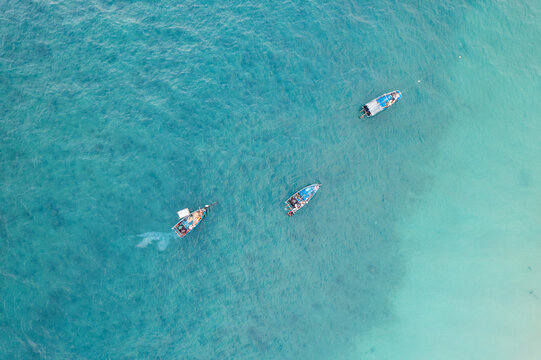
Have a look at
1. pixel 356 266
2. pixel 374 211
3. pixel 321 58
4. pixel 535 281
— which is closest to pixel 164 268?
pixel 356 266

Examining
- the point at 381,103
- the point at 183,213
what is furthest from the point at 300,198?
the point at 381,103

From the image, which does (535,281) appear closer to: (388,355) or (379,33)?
(388,355)

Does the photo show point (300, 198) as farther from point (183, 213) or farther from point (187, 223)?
point (183, 213)

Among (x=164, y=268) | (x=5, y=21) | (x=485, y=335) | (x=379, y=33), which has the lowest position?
(x=485, y=335)

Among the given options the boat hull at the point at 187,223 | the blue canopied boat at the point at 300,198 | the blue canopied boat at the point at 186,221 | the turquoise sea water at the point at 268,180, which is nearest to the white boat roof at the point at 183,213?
the blue canopied boat at the point at 186,221

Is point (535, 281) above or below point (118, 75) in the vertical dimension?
below
